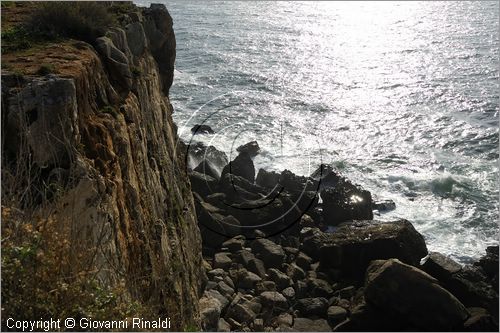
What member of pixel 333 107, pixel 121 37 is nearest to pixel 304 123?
pixel 333 107

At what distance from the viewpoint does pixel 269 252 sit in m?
18.5

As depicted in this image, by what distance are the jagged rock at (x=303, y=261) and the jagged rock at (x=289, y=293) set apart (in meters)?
1.75

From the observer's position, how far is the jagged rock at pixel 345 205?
873 inches

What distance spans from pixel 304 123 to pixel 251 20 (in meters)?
26.8

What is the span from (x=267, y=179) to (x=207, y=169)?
271cm

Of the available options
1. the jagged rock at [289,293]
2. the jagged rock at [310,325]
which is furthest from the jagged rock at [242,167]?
the jagged rock at [310,325]

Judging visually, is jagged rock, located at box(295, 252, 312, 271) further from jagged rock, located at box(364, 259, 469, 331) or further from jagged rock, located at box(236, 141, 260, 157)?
jagged rock, located at box(236, 141, 260, 157)

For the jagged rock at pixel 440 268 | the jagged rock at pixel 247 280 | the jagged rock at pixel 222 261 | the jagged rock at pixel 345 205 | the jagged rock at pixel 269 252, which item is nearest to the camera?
the jagged rock at pixel 440 268

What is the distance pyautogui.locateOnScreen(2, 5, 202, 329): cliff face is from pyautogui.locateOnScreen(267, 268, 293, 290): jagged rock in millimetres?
5248

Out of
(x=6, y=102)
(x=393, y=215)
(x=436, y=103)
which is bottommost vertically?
(x=393, y=215)

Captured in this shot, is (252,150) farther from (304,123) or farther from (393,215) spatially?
(393,215)

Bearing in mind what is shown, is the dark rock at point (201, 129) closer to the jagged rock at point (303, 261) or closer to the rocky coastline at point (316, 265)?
the rocky coastline at point (316, 265)

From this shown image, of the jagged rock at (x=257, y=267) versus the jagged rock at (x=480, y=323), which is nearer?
the jagged rock at (x=480, y=323)

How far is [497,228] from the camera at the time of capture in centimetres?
2255
